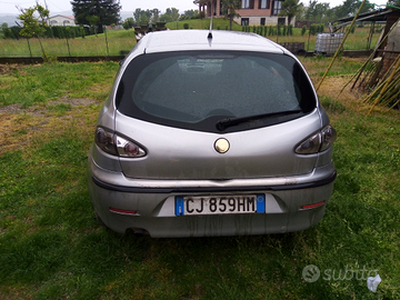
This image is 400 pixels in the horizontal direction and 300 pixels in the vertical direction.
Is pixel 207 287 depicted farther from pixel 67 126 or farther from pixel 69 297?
pixel 67 126

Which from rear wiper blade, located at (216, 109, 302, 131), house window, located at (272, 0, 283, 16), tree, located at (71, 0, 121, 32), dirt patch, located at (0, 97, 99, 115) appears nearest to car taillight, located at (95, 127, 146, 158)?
rear wiper blade, located at (216, 109, 302, 131)

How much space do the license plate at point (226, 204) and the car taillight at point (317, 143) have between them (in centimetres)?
39

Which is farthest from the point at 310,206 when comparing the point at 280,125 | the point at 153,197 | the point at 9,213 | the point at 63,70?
the point at 63,70

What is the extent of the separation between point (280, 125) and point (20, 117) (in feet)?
18.4

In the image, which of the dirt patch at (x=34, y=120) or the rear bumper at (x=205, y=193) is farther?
the dirt patch at (x=34, y=120)

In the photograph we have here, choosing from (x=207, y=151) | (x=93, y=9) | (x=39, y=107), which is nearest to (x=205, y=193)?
(x=207, y=151)

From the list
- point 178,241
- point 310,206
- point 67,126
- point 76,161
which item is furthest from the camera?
point 67,126

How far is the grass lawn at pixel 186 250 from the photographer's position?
204 centimetres

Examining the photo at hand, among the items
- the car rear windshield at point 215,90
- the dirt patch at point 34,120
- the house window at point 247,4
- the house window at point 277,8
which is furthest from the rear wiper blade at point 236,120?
the house window at point 277,8

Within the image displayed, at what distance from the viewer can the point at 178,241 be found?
251cm

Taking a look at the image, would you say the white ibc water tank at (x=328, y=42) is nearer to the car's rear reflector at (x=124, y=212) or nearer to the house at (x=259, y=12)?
the car's rear reflector at (x=124, y=212)

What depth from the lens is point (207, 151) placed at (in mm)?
1847

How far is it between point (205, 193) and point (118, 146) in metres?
0.61

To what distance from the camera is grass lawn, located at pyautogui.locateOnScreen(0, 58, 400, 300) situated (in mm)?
2035
